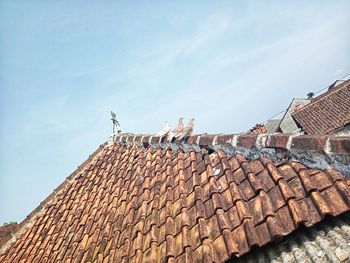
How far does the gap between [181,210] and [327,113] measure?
2794 cm

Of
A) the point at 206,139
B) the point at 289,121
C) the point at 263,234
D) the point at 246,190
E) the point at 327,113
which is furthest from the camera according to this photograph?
the point at 289,121

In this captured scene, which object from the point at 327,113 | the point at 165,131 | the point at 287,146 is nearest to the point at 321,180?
the point at 287,146

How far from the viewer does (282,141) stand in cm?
414

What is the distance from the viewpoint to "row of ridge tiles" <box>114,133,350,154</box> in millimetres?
3404

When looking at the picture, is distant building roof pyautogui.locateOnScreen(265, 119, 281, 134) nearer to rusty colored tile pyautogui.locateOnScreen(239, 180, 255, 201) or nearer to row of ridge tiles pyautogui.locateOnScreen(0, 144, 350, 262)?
row of ridge tiles pyautogui.locateOnScreen(0, 144, 350, 262)

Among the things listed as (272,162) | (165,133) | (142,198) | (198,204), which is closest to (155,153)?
(165,133)

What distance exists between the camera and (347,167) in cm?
325

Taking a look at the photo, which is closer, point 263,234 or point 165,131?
point 263,234

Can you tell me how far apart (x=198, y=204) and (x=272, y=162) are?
1246 mm

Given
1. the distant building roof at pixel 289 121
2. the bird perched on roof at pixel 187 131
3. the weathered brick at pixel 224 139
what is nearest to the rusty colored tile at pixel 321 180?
the weathered brick at pixel 224 139

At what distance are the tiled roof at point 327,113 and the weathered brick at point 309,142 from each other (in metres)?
23.3

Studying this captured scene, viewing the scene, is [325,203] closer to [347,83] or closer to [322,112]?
[322,112]

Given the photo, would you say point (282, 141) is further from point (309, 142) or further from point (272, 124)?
point (272, 124)

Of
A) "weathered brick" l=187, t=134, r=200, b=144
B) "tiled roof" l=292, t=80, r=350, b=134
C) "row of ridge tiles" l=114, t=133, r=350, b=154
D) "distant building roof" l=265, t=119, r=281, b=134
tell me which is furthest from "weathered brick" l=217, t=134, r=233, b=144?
"distant building roof" l=265, t=119, r=281, b=134
